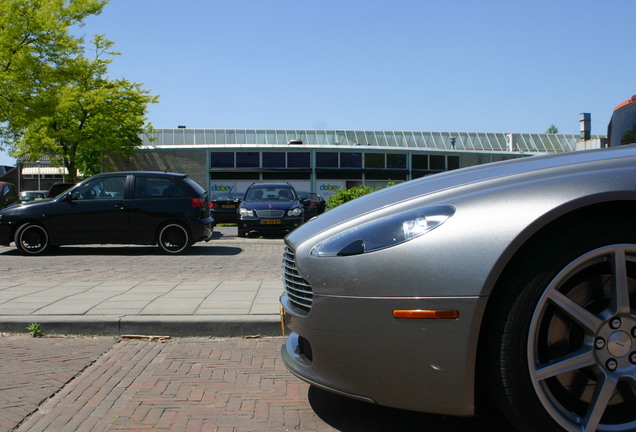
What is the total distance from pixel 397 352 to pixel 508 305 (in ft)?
1.57

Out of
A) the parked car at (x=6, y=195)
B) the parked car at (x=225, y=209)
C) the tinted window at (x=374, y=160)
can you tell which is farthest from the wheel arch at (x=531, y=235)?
the tinted window at (x=374, y=160)

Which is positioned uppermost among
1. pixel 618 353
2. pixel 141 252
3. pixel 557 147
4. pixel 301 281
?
pixel 557 147

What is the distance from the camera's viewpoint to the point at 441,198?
8.28 ft

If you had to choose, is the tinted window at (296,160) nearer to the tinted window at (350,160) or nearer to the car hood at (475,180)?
the tinted window at (350,160)

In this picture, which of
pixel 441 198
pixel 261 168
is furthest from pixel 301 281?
pixel 261 168

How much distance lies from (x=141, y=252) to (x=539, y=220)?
32.1ft

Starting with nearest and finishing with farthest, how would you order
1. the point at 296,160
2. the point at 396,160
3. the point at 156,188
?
the point at 156,188 < the point at 296,160 < the point at 396,160

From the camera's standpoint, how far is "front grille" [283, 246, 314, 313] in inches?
103

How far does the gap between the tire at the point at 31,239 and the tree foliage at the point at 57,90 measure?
359 inches

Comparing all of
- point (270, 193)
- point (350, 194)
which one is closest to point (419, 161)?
point (350, 194)

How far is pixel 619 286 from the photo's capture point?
2283mm

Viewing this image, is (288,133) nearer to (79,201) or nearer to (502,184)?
(79,201)

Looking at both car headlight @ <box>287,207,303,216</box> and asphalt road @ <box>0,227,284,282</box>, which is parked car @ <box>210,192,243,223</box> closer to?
car headlight @ <box>287,207,303,216</box>

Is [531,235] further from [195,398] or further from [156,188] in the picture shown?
[156,188]
